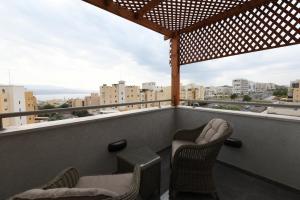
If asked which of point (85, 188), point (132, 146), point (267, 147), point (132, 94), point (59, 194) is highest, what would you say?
point (132, 94)

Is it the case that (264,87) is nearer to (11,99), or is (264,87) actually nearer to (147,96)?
(147,96)

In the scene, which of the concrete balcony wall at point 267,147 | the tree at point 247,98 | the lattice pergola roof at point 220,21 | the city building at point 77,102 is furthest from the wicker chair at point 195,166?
the lattice pergola roof at point 220,21

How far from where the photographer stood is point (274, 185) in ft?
6.37

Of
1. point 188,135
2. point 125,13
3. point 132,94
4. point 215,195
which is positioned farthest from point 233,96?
point 125,13

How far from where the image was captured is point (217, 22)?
8.81 feet

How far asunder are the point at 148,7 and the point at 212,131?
2073 millimetres

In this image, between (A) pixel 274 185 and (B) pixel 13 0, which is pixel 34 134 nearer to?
(B) pixel 13 0

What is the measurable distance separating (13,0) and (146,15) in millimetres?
1769

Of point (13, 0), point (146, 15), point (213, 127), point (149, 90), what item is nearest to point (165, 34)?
point (146, 15)

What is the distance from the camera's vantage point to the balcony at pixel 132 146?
4.80 ft

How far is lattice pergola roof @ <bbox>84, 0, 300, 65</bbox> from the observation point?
204cm

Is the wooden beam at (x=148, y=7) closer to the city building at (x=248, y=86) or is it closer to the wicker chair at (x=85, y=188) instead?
the city building at (x=248, y=86)

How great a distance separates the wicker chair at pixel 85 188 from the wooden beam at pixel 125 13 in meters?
2.12

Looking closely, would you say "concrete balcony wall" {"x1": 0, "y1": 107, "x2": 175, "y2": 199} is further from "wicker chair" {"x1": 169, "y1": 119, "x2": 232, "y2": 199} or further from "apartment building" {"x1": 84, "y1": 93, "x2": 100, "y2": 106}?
"wicker chair" {"x1": 169, "y1": 119, "x2": 232, "y2": 199}
